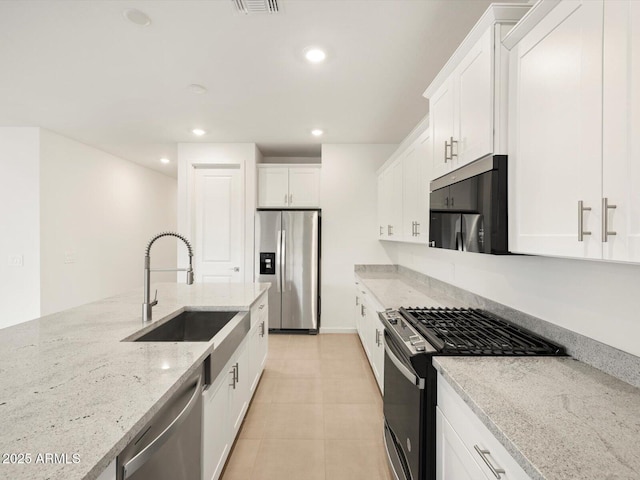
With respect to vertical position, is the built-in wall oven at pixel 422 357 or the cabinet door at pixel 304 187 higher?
the cabinet door at pixel 304 187

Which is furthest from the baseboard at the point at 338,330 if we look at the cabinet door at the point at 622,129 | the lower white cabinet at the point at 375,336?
the cabinet door at the point at 622,129

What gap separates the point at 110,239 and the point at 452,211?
5.51m

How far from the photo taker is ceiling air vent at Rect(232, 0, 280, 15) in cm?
170

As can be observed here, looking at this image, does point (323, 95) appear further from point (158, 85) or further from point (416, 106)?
point (158, 85)

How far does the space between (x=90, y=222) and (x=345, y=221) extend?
12.7 ft

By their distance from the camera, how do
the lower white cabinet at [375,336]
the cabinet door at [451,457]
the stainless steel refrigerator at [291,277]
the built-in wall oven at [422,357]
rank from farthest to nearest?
the stainless steel refrigerator at [291,277]
the lower white cabinet at [375,336]
the built-in wall oven at [422,357]
the cabinet door at [451,457]

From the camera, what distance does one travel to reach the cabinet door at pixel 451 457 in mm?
980

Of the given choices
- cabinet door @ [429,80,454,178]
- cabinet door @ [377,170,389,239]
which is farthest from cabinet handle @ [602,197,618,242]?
cabinet door @ [377,170,389,239]

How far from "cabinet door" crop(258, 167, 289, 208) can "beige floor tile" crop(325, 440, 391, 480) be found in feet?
10.5

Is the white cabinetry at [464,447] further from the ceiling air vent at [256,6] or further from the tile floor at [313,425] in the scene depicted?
the ceiling air vent at [256,6]

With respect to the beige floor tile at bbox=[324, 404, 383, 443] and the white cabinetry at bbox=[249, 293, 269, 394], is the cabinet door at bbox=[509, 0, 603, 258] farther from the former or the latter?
the white cabinetry at bbox=[249, 293, 269, 394]

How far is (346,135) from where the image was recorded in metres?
4.06

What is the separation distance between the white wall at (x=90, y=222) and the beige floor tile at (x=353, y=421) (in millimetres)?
3941

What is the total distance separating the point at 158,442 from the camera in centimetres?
90
